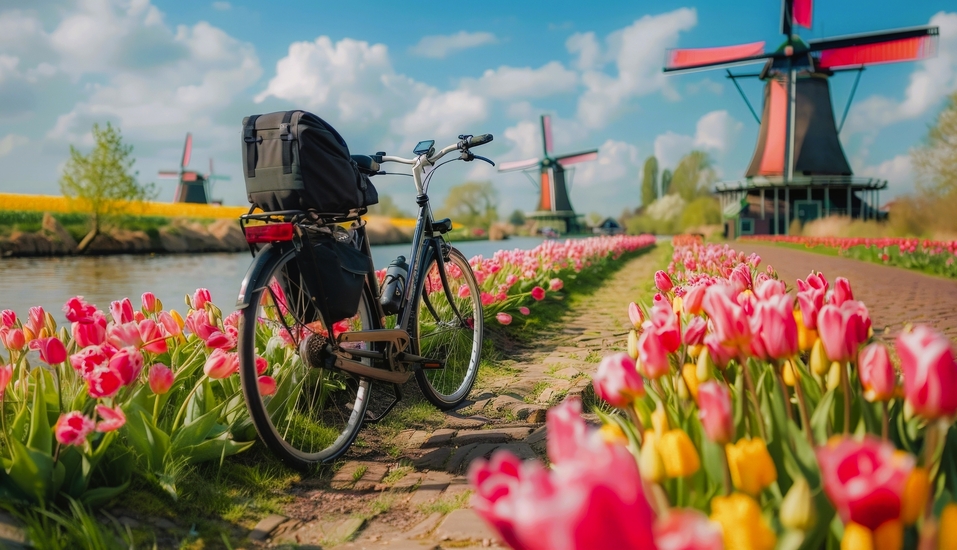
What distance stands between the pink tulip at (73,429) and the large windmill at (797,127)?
29.8 meters

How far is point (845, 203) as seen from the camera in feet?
98.3

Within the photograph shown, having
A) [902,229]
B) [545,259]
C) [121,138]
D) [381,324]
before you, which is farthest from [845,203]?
[381,324]

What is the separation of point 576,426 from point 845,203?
33323 mm

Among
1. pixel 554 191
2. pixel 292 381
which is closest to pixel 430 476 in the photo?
pixel 292 381

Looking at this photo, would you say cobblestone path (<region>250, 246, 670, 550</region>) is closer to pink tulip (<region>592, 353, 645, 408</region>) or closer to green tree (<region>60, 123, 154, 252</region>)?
pink tulip (<region>592, 353, 645, 408</region>)

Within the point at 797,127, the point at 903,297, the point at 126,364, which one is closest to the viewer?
the point at 126,364

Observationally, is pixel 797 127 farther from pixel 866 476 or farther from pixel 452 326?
pixel 866 476

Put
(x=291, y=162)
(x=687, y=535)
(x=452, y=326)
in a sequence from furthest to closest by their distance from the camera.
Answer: (x=452, y=326) < (x=291, y=162) < (x=687, y=535)

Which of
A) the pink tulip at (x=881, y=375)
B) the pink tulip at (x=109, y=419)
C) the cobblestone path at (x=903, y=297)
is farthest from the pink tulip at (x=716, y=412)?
the cobblestone path at (x=903, y=297)

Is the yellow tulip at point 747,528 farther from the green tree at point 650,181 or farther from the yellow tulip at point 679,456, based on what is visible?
the green tree at point 650,181

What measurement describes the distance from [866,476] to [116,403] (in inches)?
84.5

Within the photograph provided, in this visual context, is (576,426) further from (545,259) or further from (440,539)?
(545,259)

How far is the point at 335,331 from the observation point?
2.92 m

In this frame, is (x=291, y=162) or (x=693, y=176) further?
(x=693, y=176)
